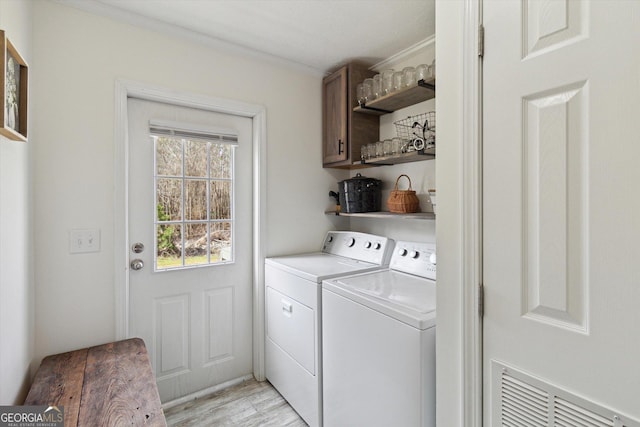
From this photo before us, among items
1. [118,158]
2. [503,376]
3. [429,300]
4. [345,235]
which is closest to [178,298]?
[118,158]

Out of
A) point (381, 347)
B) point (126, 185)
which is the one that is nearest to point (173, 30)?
point (126, 185)

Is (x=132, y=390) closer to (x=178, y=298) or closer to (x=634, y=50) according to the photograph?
(x=178, y=298)

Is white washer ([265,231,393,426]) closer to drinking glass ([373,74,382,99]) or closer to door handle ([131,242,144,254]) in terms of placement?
door handle ([131,242,144,254])

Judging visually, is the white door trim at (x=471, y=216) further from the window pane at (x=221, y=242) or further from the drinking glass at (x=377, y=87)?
the window pane at (x=221, y=242)

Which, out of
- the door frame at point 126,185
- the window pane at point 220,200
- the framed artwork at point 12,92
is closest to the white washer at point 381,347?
the door frame at point 126,185

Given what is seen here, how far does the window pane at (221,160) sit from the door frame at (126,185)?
183 mm

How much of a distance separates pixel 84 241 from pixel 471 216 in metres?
1.91

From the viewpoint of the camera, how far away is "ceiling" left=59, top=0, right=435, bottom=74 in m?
1.72

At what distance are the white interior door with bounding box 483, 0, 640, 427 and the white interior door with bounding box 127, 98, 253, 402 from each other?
5.81ft

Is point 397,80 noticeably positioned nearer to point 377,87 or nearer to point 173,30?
point 377,87

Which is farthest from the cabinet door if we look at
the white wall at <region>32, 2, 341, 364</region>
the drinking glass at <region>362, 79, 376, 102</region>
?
the white wall at <region>32, 2, 341, 364</region>

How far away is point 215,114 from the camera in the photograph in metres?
2.22

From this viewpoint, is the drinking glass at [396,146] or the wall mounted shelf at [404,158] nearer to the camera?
the wall mounted shelf at [404,158]

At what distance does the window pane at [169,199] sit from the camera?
2055mm
